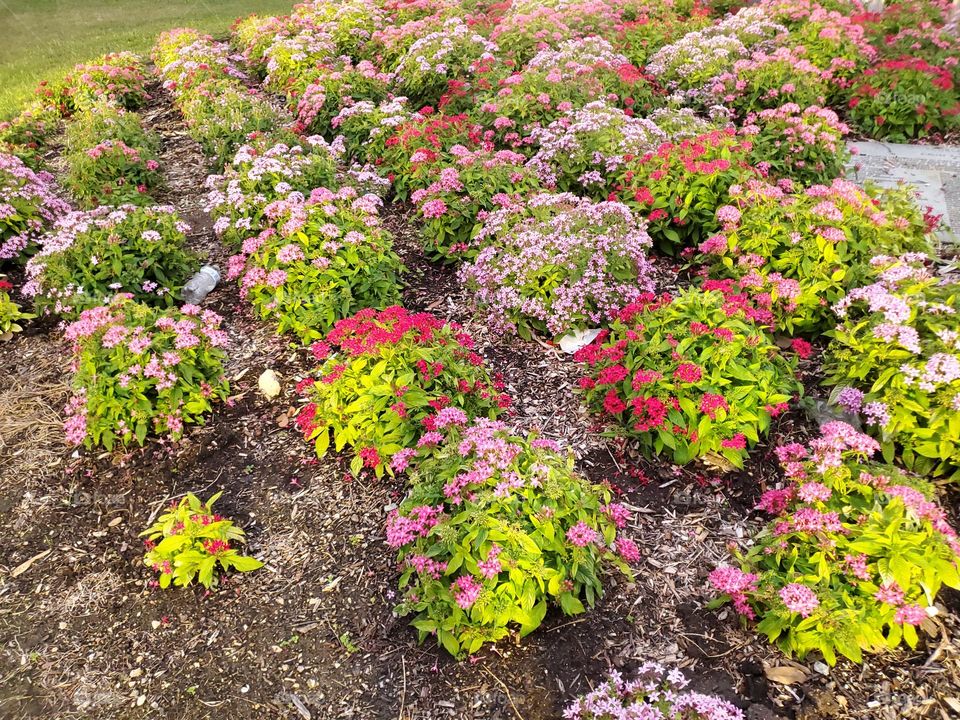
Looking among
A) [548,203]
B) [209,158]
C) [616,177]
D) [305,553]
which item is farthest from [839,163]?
[209,158]

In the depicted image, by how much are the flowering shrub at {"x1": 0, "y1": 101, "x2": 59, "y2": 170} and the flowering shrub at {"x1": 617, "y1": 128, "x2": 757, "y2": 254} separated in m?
7.95

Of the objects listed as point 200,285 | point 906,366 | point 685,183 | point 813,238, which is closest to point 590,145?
point 685,183

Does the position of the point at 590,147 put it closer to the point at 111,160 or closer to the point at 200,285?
the point at 200,285

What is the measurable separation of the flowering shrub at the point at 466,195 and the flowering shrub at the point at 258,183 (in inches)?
44.3

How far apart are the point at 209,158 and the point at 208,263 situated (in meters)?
2.96

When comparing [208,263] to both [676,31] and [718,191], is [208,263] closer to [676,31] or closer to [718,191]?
[718,191]

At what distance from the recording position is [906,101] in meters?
7.89

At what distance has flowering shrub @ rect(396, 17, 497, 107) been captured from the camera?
29.0 ft

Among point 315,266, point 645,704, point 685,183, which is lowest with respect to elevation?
point 645,704

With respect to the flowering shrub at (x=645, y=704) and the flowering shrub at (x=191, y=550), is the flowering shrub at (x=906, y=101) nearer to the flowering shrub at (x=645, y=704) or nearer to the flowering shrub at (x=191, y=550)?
the flowering shrub at (x=645, y=704)

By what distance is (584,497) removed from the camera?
338cm

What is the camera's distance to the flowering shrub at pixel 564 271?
500 centimetres

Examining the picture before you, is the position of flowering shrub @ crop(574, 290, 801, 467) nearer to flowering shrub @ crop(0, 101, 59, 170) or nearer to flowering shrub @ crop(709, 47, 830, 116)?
flowering shrub @ crop(709, 47, 830, 116)

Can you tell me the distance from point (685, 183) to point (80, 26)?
67.6ft
